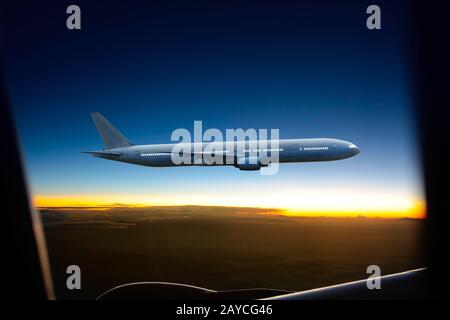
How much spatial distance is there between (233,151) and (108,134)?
146 cm

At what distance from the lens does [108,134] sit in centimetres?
437

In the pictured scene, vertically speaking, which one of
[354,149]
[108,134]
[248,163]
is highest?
[108,134]

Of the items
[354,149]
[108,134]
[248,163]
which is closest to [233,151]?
[248,163]

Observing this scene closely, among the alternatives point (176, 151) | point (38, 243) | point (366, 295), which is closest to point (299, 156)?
point (176, 151)

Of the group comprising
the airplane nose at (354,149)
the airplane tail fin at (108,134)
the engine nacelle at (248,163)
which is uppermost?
the airplane tail fin at (108,134)

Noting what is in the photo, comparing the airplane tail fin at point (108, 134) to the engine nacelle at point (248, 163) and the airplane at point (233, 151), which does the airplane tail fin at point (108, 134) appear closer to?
the airplane at point (233, 151)

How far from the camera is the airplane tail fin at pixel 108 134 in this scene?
376 centimetres

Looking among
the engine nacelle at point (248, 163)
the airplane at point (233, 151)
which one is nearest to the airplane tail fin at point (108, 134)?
the airplane at point (233, 151)

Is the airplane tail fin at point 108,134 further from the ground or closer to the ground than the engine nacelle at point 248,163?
further from the ground

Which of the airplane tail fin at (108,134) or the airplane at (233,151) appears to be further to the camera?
the airplane at (233,151)

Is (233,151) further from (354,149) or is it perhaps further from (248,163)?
(354,149)

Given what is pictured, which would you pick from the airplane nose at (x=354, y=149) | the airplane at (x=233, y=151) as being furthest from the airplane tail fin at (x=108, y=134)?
the airplane nose at (x=354, y=149)

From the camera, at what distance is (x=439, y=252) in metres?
3.37
